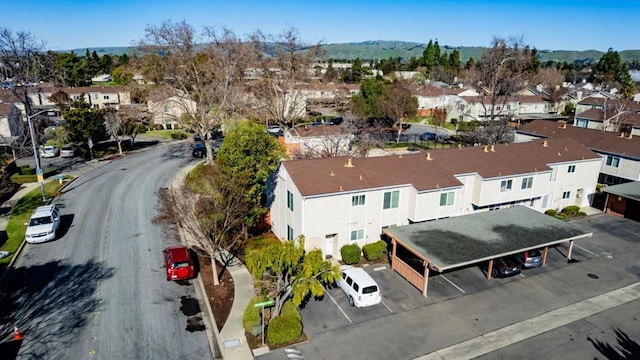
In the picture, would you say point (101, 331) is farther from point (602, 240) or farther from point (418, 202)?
point (602, 240)

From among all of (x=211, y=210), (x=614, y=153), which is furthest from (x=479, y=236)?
(x=614, y=153)

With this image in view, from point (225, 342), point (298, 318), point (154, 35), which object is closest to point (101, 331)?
point (225, 342)

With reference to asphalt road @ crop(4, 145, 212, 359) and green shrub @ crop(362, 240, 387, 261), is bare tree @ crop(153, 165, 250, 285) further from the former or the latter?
green shrub @ crop(362, 240, 387, 261)

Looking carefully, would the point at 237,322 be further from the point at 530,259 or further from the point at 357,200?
the point at 530,259

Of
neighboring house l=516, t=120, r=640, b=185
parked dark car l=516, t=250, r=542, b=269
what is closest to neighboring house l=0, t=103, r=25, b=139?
parked dark car l=516, t=250, r=542, b=269

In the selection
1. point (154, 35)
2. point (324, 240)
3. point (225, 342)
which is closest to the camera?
point (225, 342)
